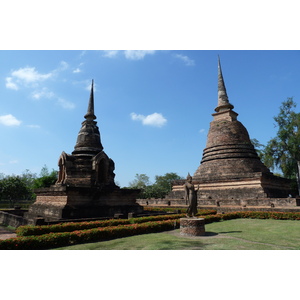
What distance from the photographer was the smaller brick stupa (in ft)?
47.9

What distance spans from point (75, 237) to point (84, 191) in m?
6.34

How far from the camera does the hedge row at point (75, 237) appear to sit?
7.82 meters

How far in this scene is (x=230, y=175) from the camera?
85.7 feet

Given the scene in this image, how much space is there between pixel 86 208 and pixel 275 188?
2160 centimetres

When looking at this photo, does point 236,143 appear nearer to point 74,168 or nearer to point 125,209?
point 125,209

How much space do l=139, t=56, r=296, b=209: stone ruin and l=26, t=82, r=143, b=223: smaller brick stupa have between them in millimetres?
10920

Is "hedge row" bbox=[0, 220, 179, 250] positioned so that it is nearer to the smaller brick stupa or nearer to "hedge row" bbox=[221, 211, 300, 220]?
the smaller brick stupa

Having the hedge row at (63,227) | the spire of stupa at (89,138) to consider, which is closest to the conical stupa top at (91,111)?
the spire of stupa at (89,138)

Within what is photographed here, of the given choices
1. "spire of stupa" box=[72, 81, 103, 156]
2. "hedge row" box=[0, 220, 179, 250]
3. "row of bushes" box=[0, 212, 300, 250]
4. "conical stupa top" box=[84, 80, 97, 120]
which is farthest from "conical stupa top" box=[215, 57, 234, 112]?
"hedge row" box=[0, 220, 179, 250]

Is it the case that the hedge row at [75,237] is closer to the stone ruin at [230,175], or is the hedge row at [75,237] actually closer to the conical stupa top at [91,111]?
the conical stupa top at [91,111]

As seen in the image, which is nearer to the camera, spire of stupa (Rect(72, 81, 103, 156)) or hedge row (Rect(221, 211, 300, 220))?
hedge row (Rect(221, 211, 300, 220))

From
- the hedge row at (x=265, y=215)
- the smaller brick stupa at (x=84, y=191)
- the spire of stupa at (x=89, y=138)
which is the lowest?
the hedge row at (x=265, y=215)

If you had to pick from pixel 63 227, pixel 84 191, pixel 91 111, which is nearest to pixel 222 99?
pixel 91 111
